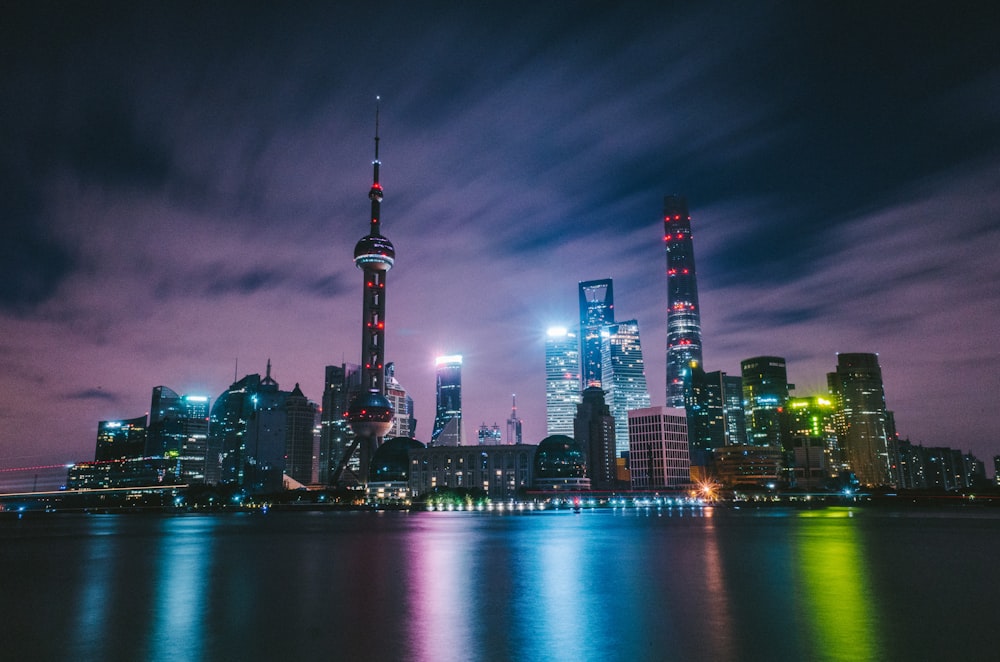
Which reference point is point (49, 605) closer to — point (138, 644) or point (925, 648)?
point (138, 644)

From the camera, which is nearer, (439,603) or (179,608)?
(179,608)

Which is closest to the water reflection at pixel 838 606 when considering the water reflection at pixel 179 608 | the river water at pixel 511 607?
the river water at pixel 511 607

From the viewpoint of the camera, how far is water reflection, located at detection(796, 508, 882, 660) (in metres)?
18.4

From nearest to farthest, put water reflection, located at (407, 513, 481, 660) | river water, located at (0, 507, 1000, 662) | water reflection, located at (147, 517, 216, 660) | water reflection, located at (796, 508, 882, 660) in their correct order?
water reflection, located at (796, 508, 882, 660), river water, located at (0, 507, 1000, 662), water reflection, located at (407, 513, 481, 660), water reflection, located at (147, 517, 216, 660)

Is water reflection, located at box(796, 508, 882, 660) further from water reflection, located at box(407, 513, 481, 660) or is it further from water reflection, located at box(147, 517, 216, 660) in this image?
water reflection, located at box(147, 517, 216, 660)

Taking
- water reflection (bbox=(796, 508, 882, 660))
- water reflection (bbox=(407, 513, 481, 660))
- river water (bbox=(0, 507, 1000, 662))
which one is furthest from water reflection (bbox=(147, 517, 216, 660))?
water reflection (bbox=(796, 508, 882, 660))

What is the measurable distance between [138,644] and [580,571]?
2424 centimetres

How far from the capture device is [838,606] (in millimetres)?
25547

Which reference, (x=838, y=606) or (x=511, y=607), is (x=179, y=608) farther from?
(x=838, y=606)

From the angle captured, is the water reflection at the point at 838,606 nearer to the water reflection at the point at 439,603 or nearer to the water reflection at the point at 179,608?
the water reflection at the point at 439,603

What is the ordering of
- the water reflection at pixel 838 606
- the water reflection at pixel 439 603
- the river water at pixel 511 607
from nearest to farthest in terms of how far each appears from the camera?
1. the water reflection at pixel 838 606
2. the river water at pixel 511 607
3. the water reflection at pixel 439 603

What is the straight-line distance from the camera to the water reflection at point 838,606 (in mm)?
18391

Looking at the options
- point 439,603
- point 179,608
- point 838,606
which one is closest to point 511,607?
point 439,603

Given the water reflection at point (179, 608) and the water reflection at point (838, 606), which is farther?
the water reflection at point (179, 608)
